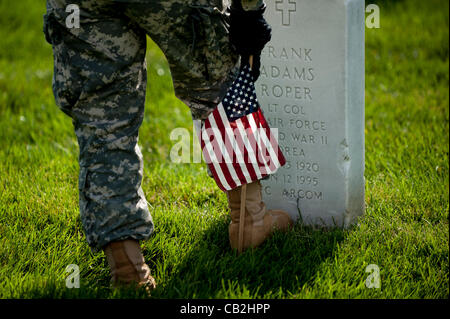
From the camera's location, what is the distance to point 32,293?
8.72 ft

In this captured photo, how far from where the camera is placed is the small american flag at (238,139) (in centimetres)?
284

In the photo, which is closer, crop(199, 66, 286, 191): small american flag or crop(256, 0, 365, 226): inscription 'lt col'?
crop(199, 66, 286, 191): small american flag

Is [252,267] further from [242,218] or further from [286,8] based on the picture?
[286,8]

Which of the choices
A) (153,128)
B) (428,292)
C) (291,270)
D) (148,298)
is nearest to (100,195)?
(148,298)

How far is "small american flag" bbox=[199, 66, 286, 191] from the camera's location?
284cm

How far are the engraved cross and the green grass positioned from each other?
3.74 feet

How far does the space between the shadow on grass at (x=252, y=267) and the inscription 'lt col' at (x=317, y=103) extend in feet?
0.77

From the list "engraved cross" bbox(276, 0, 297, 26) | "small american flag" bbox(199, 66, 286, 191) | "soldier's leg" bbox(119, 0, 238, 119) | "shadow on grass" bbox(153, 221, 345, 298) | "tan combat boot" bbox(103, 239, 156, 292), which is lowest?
"shadow on grass" bbox(153, 221, 345, 298)

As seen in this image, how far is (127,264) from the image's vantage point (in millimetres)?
2689

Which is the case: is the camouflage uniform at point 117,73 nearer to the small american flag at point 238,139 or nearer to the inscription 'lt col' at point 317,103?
the small american flag at point 238,139

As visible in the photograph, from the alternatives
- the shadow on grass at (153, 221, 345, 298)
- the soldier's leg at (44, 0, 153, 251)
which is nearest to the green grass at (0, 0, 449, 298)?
the shadow on grass at (153, 221, 345, 298)

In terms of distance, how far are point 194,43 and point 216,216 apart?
4.03ft

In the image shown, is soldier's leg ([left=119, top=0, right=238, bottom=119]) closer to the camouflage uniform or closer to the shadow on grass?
the camouflage uniform

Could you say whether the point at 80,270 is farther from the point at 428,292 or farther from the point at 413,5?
the point at 413,5
